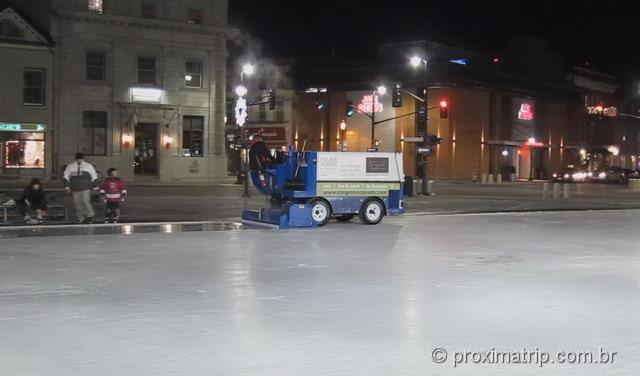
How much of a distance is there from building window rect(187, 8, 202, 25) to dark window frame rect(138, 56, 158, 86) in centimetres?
408

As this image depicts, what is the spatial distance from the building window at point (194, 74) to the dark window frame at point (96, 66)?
5.81 meters

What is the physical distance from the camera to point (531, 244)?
1697 centimetres

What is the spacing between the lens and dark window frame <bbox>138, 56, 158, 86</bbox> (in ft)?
169

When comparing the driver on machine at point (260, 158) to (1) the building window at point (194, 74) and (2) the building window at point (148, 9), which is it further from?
(2) the building window at point (148, 9)

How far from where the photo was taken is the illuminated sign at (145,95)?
50.8 meters

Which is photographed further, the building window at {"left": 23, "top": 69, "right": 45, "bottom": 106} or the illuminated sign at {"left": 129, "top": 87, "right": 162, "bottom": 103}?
the illuminated sign at {"left": 129, "top": 87, "right": 162, "bottom": 103}

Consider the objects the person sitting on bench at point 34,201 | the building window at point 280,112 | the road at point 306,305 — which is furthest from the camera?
the building window at point 280,112

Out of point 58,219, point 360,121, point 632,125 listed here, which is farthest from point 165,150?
point 632,125

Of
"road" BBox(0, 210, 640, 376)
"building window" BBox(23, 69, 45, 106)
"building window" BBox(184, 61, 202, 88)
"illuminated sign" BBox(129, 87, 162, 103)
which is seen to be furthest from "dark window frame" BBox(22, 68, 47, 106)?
"road" BBox(0, 210, 640, 376)

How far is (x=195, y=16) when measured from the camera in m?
53.9

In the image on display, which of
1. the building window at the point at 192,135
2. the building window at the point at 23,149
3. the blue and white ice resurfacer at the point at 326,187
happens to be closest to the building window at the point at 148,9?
the building window at the point at 192,135

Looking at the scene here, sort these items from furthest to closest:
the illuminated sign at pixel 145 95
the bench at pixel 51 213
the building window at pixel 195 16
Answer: the building window at pixel 195 16 → the illuminated sign at pixel 145 95 → the bench at pixel 51 213

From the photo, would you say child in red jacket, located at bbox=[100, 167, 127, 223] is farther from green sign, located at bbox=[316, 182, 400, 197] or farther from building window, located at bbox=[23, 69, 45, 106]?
building window, located at bbox=[23, 69, 45, 106]

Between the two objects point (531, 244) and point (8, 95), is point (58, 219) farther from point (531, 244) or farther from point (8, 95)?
point (8, 95)
